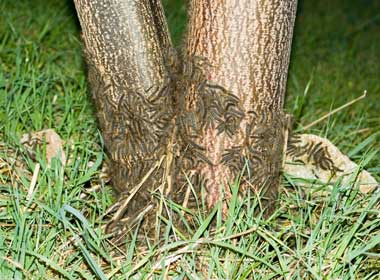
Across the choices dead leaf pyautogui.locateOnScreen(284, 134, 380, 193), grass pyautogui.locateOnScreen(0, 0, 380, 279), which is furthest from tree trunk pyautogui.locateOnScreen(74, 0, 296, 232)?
dead leaf pyautogui.locateOnScreen(284, 134, 380, 193)

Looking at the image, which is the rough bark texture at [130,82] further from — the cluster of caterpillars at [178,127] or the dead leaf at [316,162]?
the dead leaf at [316,162]

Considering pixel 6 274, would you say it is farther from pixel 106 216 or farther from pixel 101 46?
pixel 101 46

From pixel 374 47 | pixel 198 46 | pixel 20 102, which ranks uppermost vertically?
pixel 198 46

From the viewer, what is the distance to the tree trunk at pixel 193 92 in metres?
1.99

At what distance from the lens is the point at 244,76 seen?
2002mm

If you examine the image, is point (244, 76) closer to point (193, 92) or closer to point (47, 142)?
point (193, 92)

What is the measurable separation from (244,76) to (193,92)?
16 cm

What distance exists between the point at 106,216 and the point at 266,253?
0.50m

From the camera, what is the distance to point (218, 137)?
204 cm

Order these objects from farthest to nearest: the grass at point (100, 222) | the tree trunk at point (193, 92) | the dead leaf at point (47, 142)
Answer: the dead leaf at point (47, 142) < the tree trunk at point (193, 92) < the grass at point (100, 222)

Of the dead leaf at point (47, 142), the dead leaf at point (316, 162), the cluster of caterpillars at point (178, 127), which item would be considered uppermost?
the cluster of caterpillars at point (178, 127)

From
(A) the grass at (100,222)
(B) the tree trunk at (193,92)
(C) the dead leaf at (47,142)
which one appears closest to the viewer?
(A) the grass at (100,222)

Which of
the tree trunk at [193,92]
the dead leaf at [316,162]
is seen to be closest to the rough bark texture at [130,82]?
the tree trunk at [193,92]

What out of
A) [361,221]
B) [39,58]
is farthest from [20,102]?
[361,221]
